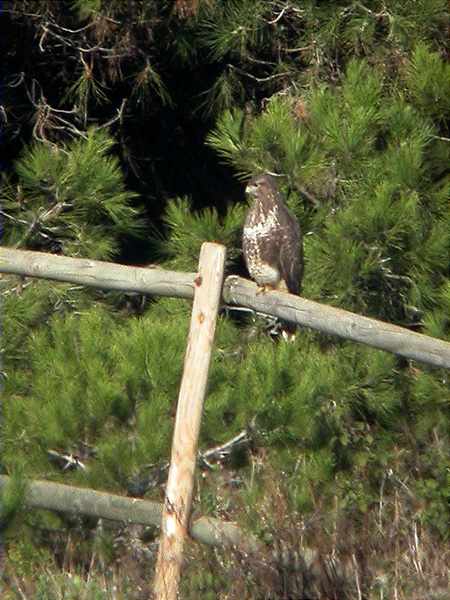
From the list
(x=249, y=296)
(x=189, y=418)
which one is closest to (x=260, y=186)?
(x=249, y=296)

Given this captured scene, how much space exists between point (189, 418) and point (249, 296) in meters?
0.33

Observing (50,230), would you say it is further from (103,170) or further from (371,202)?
(371,202)

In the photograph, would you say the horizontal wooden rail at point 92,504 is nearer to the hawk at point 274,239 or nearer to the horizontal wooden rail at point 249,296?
the horizontal wooden rail at point 249,296

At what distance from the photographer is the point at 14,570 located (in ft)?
13.6

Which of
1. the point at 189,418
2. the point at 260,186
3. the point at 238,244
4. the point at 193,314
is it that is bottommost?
the point at 238,244

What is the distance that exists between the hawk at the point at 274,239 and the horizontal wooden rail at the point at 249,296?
124 centimetres

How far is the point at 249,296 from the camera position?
11.0ft

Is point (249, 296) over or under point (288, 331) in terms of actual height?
over

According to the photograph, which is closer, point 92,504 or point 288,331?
point 92,504

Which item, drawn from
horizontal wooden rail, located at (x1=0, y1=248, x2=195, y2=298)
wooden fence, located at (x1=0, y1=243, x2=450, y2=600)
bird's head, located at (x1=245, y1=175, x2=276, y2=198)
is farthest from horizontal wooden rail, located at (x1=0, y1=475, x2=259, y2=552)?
bird's head, located at (x1=245, y1=175, x2=276, y2=198)

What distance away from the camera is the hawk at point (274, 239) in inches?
182

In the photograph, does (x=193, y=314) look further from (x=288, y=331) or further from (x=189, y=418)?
(x=288, y=331)

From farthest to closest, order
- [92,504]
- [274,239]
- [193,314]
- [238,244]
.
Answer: [238,244] → [274,239] → [92,504] → [193,314]

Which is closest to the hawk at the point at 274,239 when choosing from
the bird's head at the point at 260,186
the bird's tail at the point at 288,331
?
the bird's head at the point at 260,186
